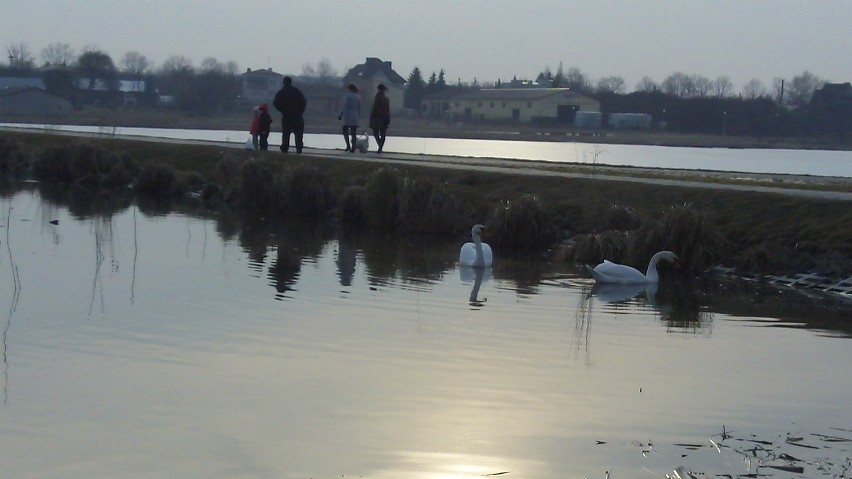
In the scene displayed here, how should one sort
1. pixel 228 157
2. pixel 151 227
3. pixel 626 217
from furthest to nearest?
pixel 228 157, pixel 151 227, pixel 626 217

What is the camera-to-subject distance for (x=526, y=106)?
105875mm

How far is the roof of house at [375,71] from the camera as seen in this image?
13762 cm

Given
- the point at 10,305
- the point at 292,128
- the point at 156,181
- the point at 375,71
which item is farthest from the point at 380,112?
the point at 375,71

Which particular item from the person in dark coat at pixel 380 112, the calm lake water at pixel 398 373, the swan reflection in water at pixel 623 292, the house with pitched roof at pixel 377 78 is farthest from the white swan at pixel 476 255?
the house with pitched roof at pixel 377 78

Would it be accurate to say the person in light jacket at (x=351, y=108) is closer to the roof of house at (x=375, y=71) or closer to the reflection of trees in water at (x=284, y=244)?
the reflection of trees in water at (x=284, y=244)

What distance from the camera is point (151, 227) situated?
73.8 ft

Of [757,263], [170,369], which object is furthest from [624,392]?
[757,263]

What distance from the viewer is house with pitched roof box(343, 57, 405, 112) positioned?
397 feet

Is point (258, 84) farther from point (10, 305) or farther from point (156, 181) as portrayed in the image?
point (10, 305)

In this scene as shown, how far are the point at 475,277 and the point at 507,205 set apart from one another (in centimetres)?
508

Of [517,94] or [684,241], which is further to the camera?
[517,94]

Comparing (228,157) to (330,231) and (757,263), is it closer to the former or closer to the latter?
(330,231)

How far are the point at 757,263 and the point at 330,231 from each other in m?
8.27

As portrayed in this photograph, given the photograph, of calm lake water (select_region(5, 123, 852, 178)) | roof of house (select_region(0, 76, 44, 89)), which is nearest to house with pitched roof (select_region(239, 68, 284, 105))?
roof of house (select_region(0, 76, 44, 89))
